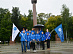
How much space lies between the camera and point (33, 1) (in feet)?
66.8

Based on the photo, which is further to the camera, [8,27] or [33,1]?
[8,27]

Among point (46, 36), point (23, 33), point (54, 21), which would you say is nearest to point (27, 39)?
point (23, 33)

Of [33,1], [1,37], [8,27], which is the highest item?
[33,1]

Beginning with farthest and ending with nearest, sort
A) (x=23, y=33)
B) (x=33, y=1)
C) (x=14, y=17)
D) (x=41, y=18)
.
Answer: (x=41, y=18) → (x=14, y=17) → (x=33, y=1) → (x=23, y=33)

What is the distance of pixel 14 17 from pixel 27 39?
31.8 m

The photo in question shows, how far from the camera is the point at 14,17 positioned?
42.2 m

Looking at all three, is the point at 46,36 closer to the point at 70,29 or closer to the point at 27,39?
the point at 27,39

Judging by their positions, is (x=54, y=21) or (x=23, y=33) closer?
(x=23, y=33)

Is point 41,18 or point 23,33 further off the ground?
point 41,18

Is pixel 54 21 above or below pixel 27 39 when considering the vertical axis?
above

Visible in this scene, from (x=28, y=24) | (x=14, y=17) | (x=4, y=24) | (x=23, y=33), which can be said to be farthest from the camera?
(x=28, y=24)

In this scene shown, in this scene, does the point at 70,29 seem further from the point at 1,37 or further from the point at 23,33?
the point at 23,33

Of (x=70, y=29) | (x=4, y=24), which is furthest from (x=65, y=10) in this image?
(x=4, y=24)

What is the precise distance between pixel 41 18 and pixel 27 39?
53203 millimetres
